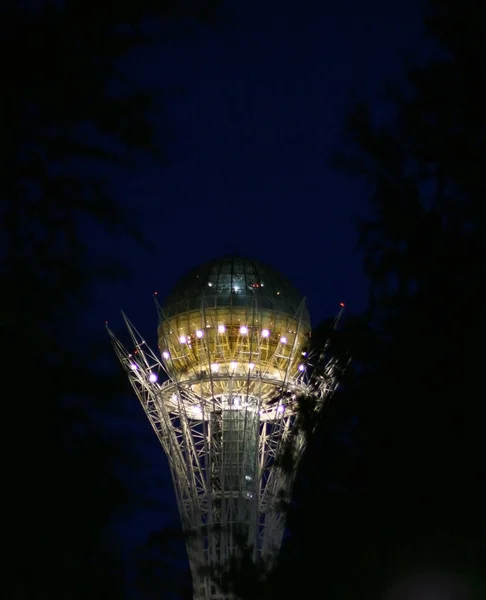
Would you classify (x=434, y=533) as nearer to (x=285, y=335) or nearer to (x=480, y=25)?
(x=480, y=25)

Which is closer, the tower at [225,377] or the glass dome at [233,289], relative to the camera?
the tower at [225,377]

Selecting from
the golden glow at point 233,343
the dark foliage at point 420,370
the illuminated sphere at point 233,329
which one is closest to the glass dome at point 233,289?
the illuminated sphere at point 233,329

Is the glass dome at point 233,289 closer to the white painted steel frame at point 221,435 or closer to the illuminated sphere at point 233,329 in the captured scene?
the illuminated sphere at point 233,329

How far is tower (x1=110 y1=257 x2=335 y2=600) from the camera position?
144 feet

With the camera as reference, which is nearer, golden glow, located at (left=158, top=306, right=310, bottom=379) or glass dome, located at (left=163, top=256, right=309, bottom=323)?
golden glow, located at (left=158, top=306, right=310, bottom=379)

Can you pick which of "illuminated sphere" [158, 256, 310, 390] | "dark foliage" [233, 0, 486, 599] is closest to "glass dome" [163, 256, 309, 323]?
"illuminated sphere" [158, 256, 310, 390]

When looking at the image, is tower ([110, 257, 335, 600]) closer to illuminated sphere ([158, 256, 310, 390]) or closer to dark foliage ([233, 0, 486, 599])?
illuminated sphere ([158, 256, 310, 390])

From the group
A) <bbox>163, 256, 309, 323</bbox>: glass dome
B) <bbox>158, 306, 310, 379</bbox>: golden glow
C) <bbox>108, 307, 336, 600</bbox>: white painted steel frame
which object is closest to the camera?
<bbox>108, 307, 336, 600</bbox>: white painted steel frame

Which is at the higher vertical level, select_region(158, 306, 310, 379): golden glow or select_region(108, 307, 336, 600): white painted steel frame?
select_region(158, 306, 310, 379): golden glow

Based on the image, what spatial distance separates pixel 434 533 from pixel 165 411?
34.4 meters

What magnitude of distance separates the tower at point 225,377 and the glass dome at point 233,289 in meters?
0.05

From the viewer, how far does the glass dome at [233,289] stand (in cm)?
4616

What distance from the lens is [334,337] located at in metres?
13.6

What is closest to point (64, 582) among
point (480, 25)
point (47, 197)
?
point (47, 197)
